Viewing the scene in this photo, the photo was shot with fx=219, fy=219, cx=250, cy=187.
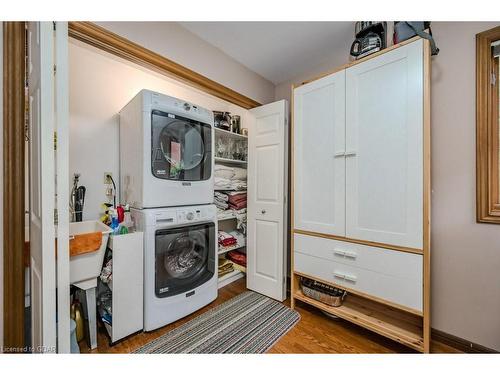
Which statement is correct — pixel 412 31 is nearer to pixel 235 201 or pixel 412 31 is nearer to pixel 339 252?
pixel 339 252

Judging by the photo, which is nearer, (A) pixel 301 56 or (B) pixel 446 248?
(B) pixel 446 248

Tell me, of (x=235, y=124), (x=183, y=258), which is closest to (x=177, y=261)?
(x=183, y=258)

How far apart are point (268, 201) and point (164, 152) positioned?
3.39 ft

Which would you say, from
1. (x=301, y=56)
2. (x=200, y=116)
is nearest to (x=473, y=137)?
(x=301, y=56)

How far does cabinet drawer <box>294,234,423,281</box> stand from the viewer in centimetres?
130

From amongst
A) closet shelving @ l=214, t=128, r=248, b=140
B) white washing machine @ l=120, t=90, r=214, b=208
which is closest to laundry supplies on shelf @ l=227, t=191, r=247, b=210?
white washing machine @ l=120, t=90, r=214, b=208

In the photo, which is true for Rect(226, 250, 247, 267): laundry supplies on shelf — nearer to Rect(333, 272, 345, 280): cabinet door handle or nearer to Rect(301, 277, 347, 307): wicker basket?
Rect(301, 277, 347, 307): wicker basket

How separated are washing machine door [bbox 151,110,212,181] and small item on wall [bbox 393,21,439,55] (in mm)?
1498

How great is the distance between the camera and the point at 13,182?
1076 millimetres

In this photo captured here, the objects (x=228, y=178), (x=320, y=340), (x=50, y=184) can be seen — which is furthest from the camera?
(x=228, y=178)

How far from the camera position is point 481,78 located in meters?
1.34

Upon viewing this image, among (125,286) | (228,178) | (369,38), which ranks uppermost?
(369,38)
